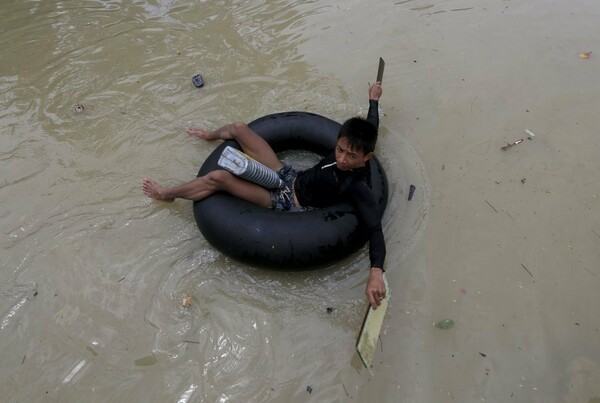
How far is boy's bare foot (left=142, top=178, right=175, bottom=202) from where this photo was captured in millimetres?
3352

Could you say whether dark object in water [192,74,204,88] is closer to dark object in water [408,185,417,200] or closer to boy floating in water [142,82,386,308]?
boy floating in water [142,82,386,308]

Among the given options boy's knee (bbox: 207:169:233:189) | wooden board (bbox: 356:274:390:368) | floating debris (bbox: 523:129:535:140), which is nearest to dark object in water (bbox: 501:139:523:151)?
floating debris (bbox: 523:129:535:140)

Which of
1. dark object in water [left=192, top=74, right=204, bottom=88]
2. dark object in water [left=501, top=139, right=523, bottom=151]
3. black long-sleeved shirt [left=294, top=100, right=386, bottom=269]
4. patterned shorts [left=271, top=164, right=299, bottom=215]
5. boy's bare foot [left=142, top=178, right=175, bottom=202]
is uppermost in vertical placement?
dark object in water [left=192, top=74, right=204, bottom=88]

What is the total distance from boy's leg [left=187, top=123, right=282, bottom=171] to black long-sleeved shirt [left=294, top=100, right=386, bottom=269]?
299 mm

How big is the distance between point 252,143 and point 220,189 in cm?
54

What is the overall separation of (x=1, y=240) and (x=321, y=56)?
11.6ft

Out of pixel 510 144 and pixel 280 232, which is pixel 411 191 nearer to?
pixel 510 144

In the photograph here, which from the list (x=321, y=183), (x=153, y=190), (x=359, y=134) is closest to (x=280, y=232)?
(x=321, y=183)

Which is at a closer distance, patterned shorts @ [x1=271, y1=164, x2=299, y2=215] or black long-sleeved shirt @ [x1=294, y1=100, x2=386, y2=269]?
black long-sleeved shirt @ [x1=294, y1=100, x2=386, y2=269]

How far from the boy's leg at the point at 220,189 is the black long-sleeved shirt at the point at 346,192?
301 millimetres

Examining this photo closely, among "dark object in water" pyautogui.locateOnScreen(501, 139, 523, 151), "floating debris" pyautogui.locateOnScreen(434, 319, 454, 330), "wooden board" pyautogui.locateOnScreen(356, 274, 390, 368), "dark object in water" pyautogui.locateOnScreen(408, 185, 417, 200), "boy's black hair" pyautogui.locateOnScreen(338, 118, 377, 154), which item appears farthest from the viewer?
"dark object in water" pyautogui.locateOnScreen(501, 139, 523, 151)

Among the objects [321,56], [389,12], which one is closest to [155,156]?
[321,56]

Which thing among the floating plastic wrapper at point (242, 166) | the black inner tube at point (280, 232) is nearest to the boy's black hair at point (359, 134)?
the black inner tube at point (280, 232)

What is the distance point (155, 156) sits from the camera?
3865mm
